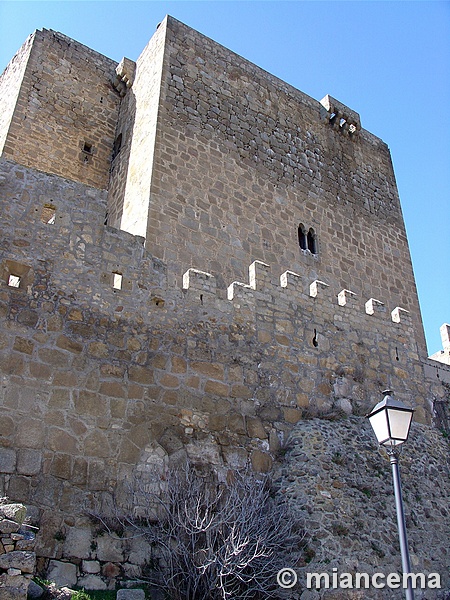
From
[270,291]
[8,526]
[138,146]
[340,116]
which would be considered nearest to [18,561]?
[8,526]

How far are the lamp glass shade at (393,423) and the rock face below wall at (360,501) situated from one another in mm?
1988

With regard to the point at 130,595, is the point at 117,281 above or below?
above

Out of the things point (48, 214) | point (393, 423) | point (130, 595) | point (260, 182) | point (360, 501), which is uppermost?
point (260, 182)

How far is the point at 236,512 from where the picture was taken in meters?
6.86

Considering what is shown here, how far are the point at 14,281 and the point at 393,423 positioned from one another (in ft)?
14.8

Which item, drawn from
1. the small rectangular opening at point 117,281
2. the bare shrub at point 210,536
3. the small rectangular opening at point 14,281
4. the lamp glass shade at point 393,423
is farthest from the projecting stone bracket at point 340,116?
the lamp glass shade at point 393,423

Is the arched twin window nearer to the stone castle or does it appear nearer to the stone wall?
the stone castle

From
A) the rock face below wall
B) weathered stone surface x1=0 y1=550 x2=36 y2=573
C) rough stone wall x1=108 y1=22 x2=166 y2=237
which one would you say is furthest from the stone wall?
rough stone wall x1=108 y1=22 x2=166 y2=237

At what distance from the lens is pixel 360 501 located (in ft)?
26.0

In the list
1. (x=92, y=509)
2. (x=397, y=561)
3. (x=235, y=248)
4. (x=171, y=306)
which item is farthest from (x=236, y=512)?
(x=235, y=248)

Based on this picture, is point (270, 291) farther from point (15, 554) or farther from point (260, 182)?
point (15, 554)

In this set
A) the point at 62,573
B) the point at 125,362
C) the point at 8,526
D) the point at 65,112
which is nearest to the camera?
the point at 8,526

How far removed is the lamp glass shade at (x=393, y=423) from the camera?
5.82 m

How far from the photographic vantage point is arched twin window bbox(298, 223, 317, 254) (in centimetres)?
1332
